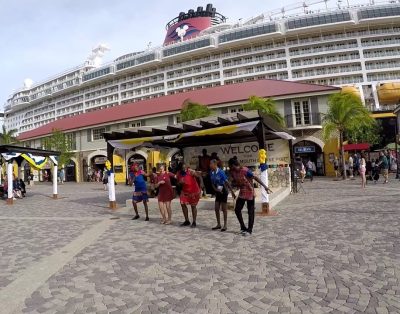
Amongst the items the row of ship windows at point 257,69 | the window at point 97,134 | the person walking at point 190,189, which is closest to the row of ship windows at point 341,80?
the row of ship windows at point 257,69

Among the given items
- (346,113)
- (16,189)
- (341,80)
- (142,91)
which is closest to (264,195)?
(16,189)

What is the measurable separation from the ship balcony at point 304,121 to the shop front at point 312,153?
1843 millimetres

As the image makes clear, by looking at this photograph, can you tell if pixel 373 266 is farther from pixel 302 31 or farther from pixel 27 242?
pixel 302 31

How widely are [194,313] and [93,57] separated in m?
124

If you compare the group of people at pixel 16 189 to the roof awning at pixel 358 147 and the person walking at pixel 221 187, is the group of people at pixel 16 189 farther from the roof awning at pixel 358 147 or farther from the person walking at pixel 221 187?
the roof awning at pixel 358 147

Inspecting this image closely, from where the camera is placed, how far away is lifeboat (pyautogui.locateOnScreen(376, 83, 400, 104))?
152 ft

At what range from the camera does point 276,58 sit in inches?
2844

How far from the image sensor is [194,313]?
11.3ft

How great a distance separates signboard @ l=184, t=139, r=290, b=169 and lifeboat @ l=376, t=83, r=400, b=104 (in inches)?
1538

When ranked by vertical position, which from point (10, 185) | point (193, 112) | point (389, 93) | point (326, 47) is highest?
point (326, 47)

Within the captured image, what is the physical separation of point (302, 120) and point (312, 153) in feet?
11.5

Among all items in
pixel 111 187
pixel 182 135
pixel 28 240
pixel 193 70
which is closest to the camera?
pixel 28 240

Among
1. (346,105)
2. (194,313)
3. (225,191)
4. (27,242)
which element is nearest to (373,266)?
(194,313)

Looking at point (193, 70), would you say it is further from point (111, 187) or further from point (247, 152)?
point (111, 187)
